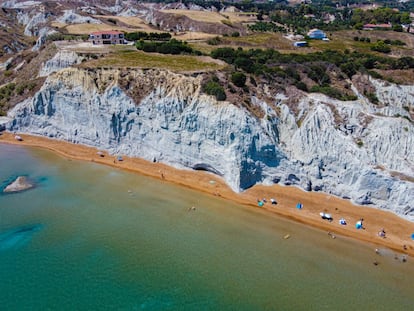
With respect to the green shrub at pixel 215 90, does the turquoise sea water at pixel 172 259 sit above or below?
below

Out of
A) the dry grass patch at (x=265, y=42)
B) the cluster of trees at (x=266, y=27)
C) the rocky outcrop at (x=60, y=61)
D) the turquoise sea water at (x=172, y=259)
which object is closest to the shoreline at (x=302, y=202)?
the turquoise sea water at (x=172, y=259)

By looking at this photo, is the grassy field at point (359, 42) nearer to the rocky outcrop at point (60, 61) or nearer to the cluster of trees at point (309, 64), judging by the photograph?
the cluster of trees at point (309, 64)

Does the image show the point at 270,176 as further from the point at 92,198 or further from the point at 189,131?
the point at 92,198

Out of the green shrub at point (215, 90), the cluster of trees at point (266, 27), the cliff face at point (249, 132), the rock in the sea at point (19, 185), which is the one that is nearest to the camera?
the cliff face at point (249, 132)

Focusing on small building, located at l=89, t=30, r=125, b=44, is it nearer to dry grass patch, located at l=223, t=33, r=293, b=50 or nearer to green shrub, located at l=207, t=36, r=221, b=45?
green shrub, located at l=207, t=36, r=221, b=45

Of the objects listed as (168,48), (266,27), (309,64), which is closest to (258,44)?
(309,64)

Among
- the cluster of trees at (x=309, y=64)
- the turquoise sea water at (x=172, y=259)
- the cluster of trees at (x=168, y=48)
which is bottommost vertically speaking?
the turquoise sea water at (x=172, y=259)

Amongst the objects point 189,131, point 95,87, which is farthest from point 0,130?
point 189,131
